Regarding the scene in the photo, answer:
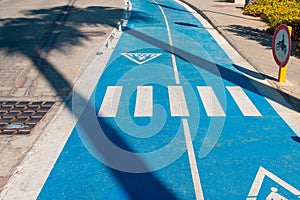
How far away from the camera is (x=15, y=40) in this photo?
50.1 feet

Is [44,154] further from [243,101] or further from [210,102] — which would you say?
[243,101]

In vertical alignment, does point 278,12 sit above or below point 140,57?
above

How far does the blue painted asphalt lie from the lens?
5.38m

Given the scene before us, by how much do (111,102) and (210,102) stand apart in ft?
8.36

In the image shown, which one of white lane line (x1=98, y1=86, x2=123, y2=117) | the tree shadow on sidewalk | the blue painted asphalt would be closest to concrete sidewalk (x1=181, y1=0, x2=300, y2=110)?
the blue painted asphalt

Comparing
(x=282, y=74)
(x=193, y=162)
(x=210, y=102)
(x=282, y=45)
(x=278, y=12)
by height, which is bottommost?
(x=193, y=162)

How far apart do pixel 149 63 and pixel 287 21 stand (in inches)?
311

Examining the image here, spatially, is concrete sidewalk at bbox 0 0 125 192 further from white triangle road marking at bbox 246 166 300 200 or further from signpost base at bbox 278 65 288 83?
signpost base at bbox 278 65 288 83

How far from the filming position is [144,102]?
8633 millimetres

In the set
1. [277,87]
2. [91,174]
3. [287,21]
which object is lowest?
[91,174]

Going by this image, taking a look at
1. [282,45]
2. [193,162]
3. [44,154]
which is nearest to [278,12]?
[282,45]

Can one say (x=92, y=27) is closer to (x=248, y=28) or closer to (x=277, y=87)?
(x=248, y=28)

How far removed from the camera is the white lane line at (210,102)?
8001 millimetres

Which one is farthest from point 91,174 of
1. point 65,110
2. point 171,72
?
point 171,72
